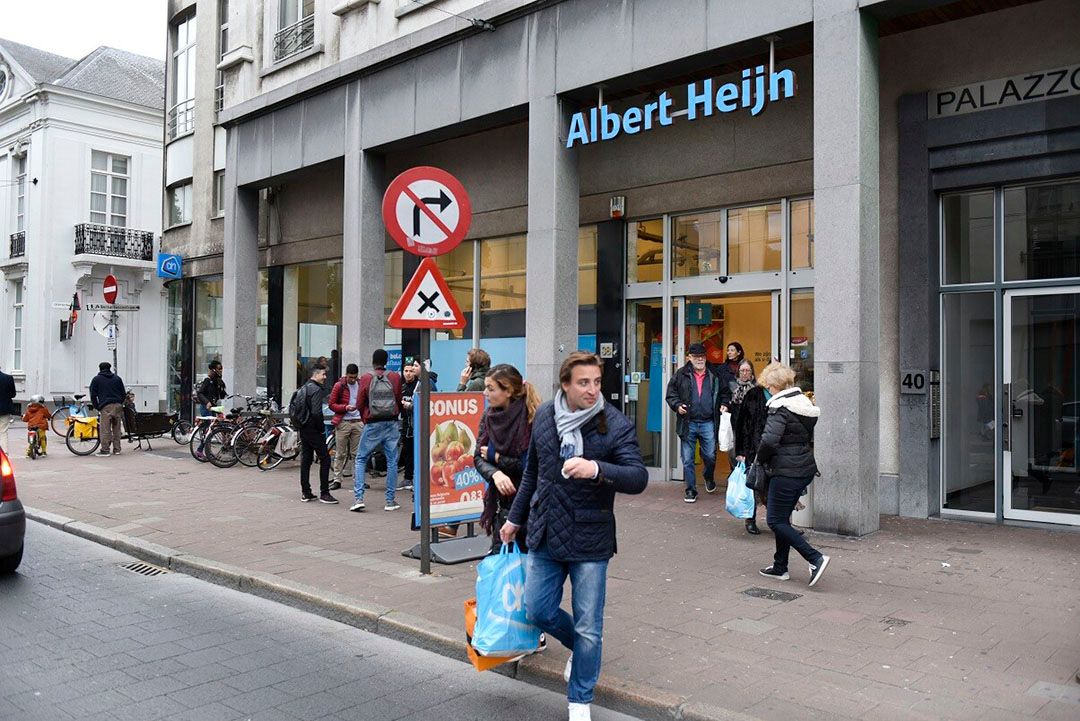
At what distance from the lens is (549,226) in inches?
478

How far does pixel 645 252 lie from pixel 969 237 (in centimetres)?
454

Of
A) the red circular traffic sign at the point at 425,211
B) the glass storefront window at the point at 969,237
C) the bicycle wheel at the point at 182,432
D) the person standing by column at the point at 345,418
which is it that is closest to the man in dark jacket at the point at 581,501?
the red circular traffic sign at the point at 425,211

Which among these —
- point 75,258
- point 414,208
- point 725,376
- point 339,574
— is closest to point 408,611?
point 339,574

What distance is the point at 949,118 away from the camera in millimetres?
9836

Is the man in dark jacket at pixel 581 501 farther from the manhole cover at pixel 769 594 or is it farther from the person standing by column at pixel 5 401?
the person standing by column at pixel 5 401

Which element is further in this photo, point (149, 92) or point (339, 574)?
point (149, 92)

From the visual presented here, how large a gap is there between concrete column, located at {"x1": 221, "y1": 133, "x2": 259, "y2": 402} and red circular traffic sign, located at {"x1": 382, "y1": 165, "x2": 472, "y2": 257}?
495 inches

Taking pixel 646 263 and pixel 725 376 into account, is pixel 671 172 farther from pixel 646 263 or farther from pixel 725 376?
pixel 725 376

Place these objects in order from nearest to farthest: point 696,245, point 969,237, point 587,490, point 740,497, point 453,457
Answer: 1. point 587,490
2. point 453,457
3. point 740,497
4. point 969,237
5. point 696,245

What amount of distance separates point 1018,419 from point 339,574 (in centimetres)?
737

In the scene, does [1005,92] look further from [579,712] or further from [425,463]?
[579,712]

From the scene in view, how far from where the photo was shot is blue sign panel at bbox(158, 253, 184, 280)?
21453mm

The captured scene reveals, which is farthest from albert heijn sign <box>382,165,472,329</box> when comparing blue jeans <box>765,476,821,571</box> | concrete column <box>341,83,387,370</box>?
concrete column <box>341,83,387,370</box>

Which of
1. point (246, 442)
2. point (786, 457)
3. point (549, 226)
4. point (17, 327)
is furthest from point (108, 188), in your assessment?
point (786, 457)
